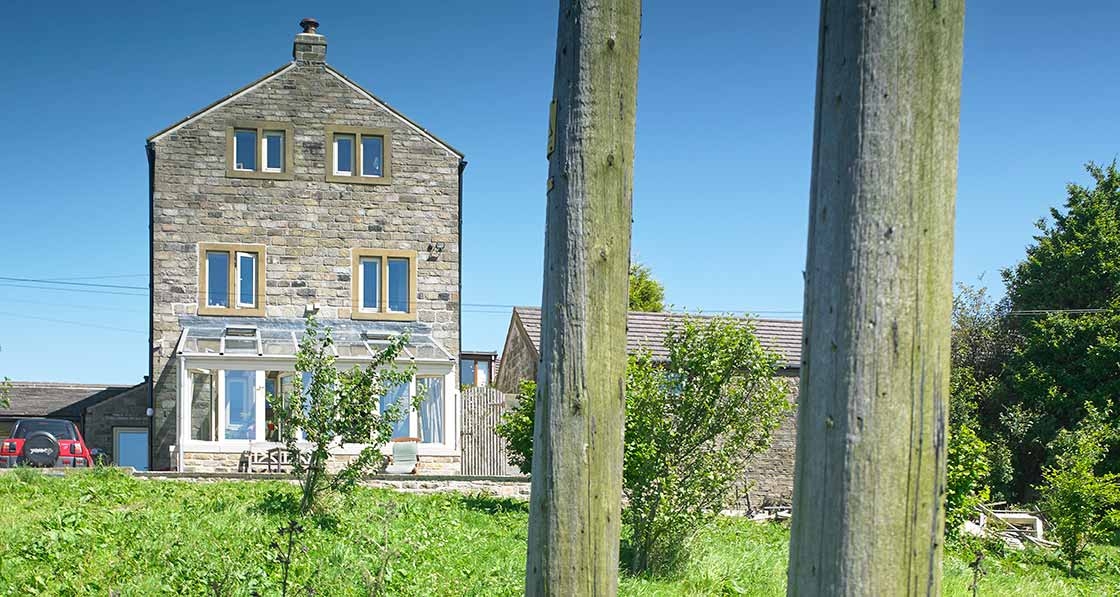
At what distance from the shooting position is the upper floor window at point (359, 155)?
86.2 feet

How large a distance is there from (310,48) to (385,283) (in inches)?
254

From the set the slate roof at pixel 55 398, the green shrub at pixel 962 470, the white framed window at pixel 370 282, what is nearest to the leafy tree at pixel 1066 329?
the green shrub at pixel 962 470

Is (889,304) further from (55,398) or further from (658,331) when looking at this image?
(55,398)

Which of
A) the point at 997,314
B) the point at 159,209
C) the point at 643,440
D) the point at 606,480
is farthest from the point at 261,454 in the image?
the point at 997,314

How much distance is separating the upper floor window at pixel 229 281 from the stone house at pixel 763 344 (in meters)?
Result: 7.00

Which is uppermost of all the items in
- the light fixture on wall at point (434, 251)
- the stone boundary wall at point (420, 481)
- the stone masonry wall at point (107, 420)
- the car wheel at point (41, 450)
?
the light fixture on wall at point (434, 251)

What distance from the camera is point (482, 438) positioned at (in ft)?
87.7

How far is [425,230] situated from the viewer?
26266mm

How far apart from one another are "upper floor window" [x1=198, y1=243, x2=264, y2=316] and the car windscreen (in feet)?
13.1

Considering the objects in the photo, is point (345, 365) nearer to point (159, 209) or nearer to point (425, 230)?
point (425, 230)

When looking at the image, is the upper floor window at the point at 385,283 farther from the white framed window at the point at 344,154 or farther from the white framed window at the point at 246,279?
the white framed window at the point at 246,279

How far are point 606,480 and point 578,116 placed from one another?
1201 mm

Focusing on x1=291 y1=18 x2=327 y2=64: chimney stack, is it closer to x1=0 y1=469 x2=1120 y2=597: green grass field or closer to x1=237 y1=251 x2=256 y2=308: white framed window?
x1=237 y1=251 x2=256 y2=308: white framed window

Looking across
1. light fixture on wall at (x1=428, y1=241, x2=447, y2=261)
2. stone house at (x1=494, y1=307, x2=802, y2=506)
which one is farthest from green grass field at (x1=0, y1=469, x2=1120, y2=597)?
light fixture on wall at (x1=428, y1=241, x2=447, y2=261)
